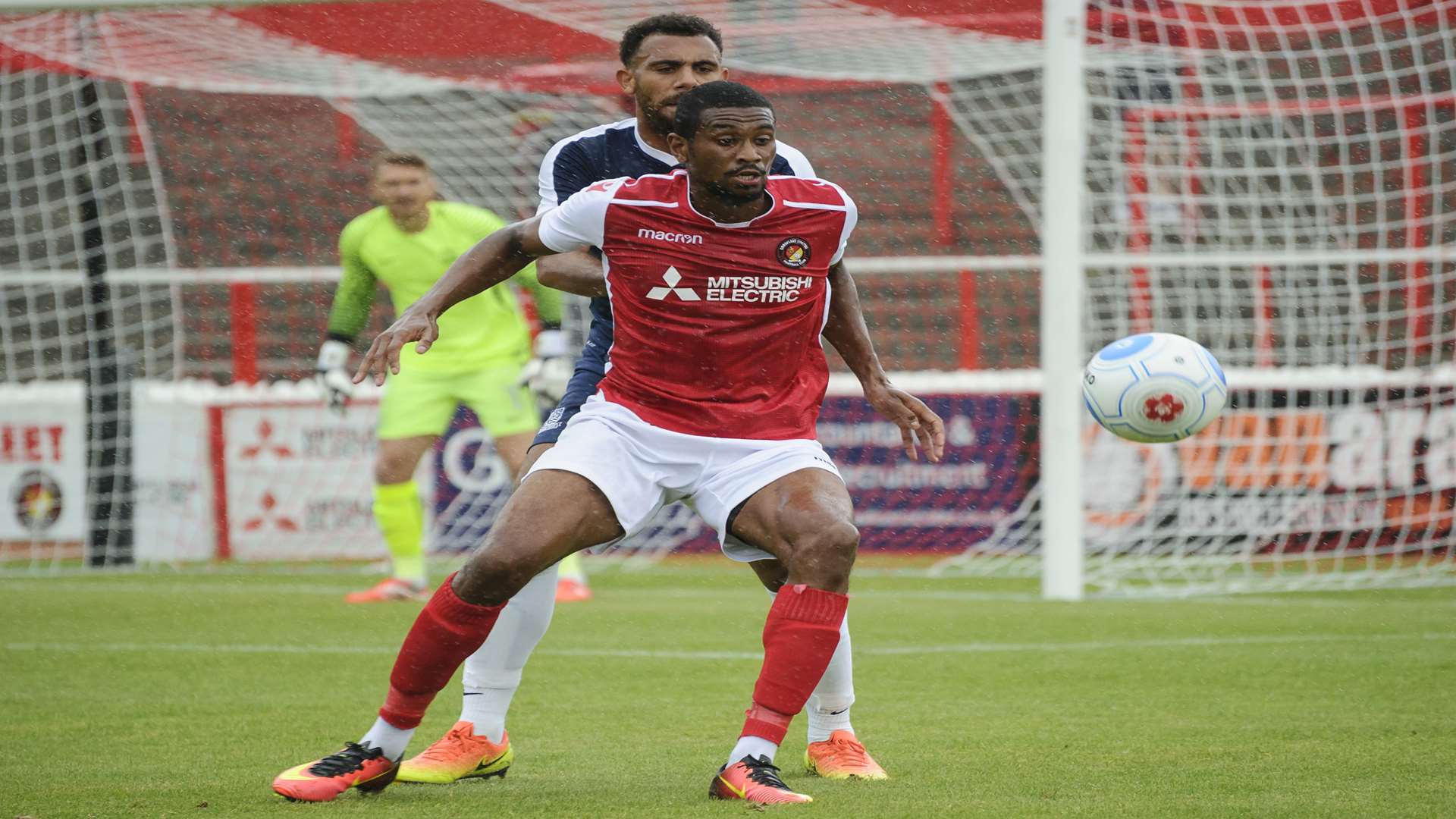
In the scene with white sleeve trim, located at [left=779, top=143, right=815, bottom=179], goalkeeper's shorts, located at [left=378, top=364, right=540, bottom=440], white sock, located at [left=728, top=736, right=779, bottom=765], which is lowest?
goalkeeper's shorts, located at [left=378, top=364, right=540, bottom=440]

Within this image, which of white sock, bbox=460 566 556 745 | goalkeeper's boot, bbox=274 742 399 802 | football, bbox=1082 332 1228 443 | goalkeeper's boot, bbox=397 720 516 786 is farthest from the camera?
football, bbox=1082 332 1228 443

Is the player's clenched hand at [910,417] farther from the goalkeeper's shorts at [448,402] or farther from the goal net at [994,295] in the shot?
the goalkeeper's shorts at [448,402]

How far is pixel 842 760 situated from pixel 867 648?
113 inches

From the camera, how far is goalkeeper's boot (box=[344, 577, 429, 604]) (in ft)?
30.3

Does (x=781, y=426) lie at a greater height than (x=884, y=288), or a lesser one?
greater

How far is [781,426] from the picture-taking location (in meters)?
4.41

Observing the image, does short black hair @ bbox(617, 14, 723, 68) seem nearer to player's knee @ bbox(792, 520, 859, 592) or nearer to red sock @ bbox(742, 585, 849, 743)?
player's knee @ bbox(792, 520, 859, 592)

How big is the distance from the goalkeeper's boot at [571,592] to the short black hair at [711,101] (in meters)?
5.37

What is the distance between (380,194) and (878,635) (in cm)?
349

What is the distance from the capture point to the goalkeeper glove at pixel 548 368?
28.9 ft

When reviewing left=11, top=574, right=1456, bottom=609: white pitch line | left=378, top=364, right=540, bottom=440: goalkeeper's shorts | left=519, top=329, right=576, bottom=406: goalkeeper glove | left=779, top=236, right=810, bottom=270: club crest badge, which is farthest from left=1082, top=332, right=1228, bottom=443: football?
left=378, top=364, right=540, bottom=440: goalkeeper's shorts

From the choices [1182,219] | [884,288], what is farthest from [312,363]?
[1182,219]

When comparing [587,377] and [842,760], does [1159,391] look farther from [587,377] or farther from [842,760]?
[587,377]

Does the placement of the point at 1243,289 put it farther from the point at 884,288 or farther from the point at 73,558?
the point at 73,558
